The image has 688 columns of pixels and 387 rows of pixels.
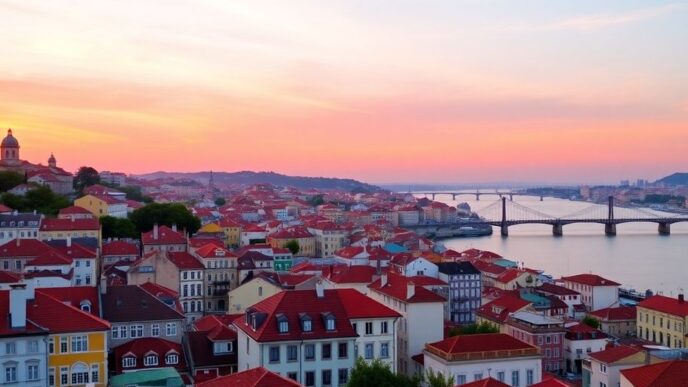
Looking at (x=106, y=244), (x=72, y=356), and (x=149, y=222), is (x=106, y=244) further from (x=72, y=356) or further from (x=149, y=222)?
(x=72, y=356)

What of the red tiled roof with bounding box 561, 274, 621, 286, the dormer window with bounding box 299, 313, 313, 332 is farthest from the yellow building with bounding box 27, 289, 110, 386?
the red tiled roof with bounding box 561, 274, 621, 286

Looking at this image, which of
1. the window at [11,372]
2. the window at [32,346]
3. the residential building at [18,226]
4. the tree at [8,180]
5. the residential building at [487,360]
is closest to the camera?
the window at [11,372]

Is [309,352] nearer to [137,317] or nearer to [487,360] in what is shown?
[137,317]

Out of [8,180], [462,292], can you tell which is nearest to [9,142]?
[8,180]

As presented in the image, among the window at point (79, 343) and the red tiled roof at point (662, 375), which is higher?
the window at point (79, 343)

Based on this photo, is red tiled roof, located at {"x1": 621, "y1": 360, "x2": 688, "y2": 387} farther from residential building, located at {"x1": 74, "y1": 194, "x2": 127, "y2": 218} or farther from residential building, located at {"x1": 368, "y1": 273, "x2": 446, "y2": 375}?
residential building, located at {"x1": 74, "y1": 194, "x2": 127, "y2": 218}

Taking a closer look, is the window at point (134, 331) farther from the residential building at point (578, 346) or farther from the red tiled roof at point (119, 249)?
the red tiled roof at point (119, 249)

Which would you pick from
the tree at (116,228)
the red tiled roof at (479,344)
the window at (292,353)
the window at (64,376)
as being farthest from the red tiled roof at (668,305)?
the tree at (116,228)

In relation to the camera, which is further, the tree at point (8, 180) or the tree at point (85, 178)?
the tree at point (85, 178)
